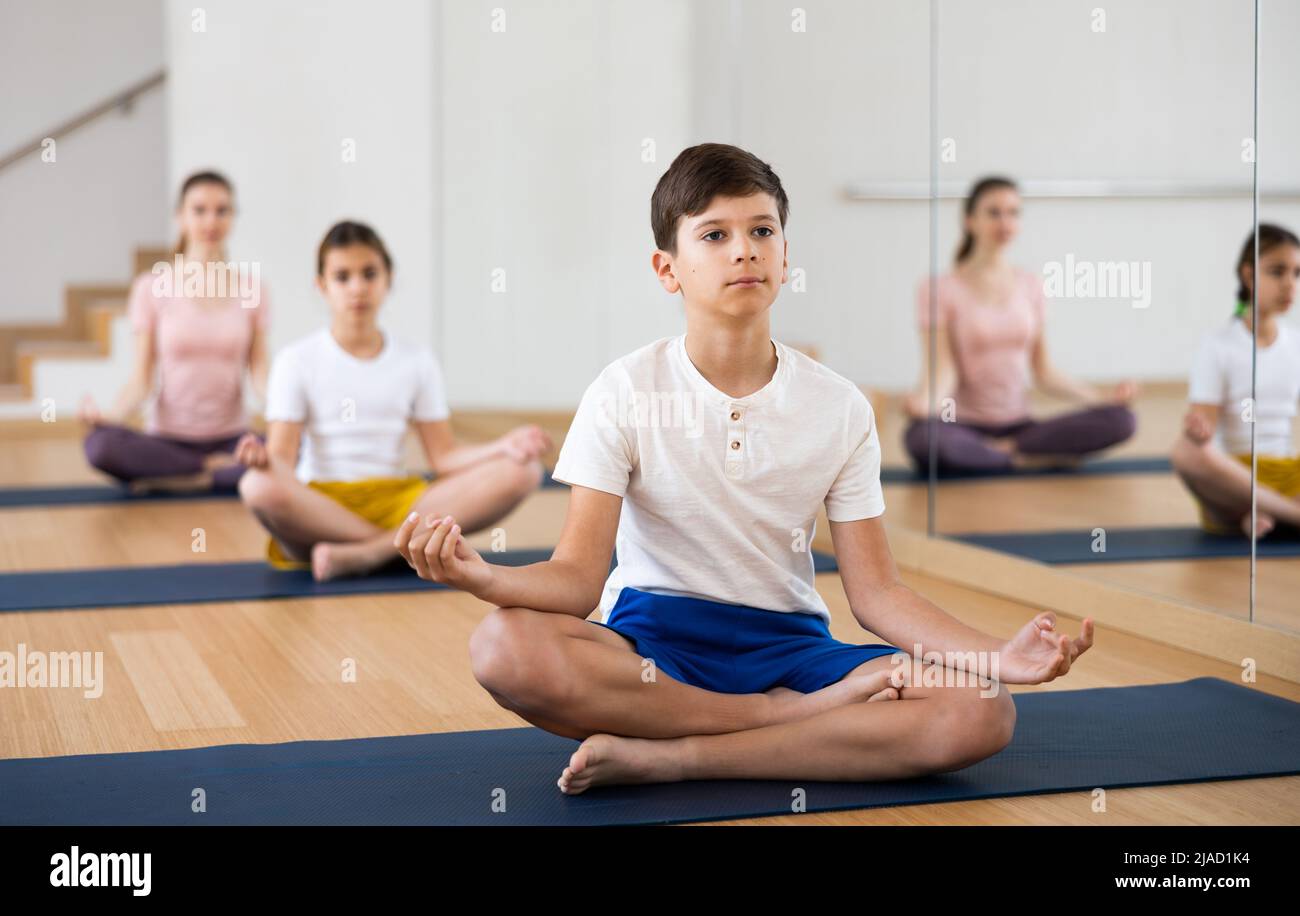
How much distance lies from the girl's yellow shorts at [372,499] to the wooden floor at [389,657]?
0.86 ft

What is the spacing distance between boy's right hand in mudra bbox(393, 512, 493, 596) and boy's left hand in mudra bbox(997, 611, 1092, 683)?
0.56 m

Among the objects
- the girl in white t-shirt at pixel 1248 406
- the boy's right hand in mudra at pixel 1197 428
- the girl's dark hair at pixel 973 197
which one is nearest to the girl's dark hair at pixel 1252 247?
the girl in white t-shirt at pixel 1248 406

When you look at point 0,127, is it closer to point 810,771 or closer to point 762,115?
point 762,115

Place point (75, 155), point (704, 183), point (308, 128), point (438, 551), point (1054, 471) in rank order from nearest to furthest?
point (438, 551) → point (704, 183) → point (1054, 471) → point (308, 128) → point (75, 155)

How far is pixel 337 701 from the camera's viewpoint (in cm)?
216

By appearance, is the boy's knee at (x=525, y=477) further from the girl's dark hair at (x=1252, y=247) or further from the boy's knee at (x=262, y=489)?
the girl's dark hair at (x=1252, y=247)

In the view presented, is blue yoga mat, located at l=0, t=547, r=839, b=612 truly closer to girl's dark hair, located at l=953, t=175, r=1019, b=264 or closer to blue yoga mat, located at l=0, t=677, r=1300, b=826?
girl's dark hair, located at l=953, t=175, r=1019, b=264

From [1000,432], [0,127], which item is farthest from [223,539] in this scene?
[0,127]

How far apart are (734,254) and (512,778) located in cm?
65

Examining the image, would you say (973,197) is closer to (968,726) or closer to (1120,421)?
(1120,421)

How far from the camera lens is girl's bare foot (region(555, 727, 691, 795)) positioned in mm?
1648

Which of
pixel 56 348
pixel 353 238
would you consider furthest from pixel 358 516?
pixel 56 348

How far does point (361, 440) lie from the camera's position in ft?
10.5
